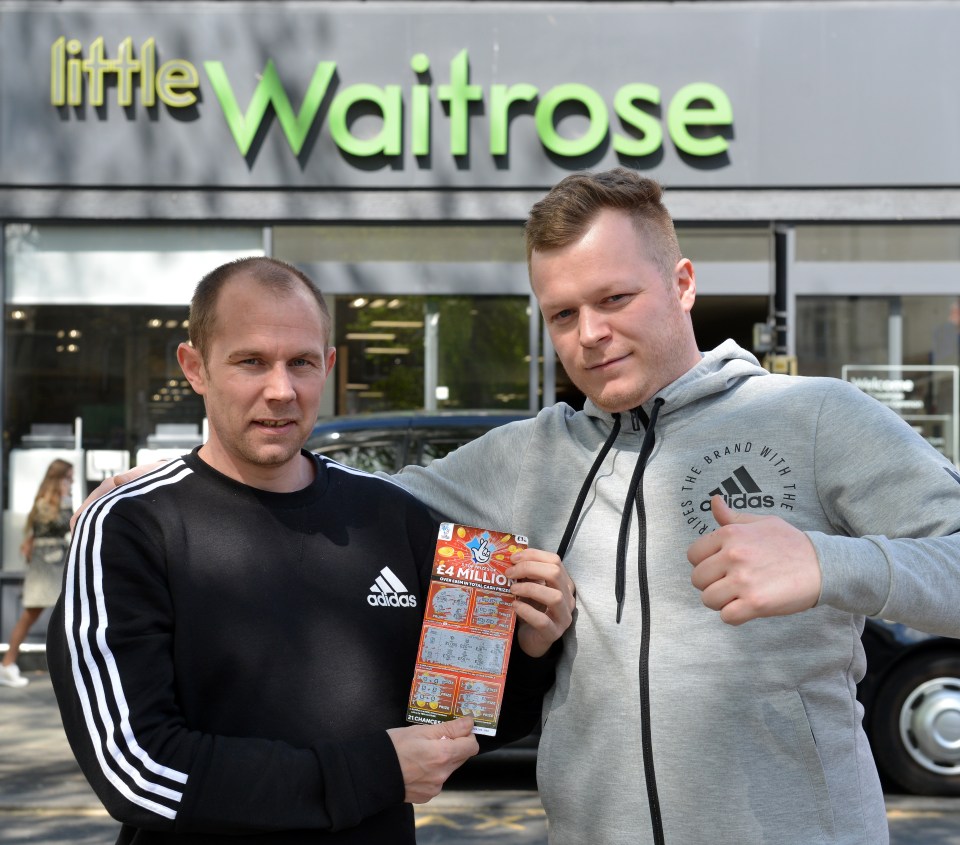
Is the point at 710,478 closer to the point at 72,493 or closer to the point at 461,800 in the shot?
the point at 461,800

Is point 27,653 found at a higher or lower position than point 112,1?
lower

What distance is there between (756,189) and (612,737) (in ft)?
29.4

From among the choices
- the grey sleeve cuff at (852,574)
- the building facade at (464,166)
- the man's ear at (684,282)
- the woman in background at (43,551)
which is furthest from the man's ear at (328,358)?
the building facade at (464,166)

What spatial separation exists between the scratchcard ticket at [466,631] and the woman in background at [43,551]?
311 inches

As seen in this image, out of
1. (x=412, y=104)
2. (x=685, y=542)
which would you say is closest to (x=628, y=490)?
(x=685, y=542)

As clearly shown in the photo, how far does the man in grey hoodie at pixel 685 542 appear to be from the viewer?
6.64 feet

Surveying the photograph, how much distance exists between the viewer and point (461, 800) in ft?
20.6

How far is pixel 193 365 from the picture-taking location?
2301 mm

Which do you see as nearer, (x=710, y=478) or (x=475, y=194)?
(x=710, y=478)

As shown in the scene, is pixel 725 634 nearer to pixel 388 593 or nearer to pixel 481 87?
pixel 388 593

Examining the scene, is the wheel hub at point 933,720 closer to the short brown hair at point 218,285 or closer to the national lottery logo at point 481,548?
the national lottery logo at point 481,548

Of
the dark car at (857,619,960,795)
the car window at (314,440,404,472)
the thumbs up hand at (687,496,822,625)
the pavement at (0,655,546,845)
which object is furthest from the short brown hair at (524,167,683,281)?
the dark car at (857,619,960,795)

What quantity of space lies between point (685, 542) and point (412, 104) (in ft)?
28.7

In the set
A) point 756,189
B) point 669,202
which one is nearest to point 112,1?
point 669,202
